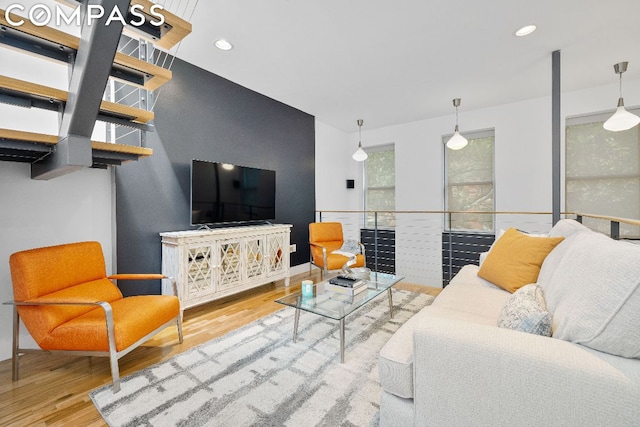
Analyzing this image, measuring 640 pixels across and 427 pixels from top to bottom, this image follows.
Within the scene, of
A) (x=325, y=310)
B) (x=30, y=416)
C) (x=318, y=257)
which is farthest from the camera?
(x=318, y=257)

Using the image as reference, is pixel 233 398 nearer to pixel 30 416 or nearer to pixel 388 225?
pixel 30 416

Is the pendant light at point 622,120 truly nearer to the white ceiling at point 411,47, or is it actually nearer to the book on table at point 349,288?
the white ceiling at point 411,47

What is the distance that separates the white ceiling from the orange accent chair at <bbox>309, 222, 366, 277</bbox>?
1880mm

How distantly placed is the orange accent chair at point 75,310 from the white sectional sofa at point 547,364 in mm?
1542

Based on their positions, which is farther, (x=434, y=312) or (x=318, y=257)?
(x=318, y=257)

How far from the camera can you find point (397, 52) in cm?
277

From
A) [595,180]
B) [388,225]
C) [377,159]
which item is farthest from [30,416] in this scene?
[595,180]

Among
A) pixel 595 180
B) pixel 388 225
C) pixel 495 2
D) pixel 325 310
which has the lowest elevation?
pixel 325 310

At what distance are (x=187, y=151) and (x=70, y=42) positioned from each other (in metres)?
1.76

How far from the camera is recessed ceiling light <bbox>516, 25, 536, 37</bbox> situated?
238 cm

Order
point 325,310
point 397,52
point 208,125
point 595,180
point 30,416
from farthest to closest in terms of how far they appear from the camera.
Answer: point 595,180, point 208,125, point 397,52, point 325,310, point 30,416

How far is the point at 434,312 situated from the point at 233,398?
4.10ft

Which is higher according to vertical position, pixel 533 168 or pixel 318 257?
pixel 533 168

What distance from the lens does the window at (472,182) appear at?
4387mm
